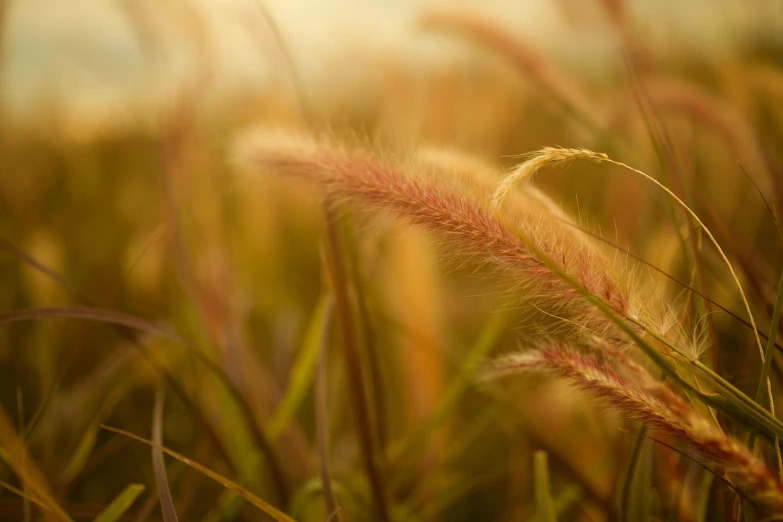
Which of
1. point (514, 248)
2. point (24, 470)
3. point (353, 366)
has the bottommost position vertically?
point (24, 470)

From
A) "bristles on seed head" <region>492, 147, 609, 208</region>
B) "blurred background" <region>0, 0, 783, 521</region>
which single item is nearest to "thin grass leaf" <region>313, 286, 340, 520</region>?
"blurred background" <region>0, 0, 783, 521</region>

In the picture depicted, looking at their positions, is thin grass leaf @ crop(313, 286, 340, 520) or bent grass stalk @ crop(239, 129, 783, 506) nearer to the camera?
bent grass stalk @ crop(239, 129, 783, 506)

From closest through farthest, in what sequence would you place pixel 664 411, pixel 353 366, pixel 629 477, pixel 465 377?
pixel 664 411
pixel 629 477
pixel 353 366
pixel 465 377

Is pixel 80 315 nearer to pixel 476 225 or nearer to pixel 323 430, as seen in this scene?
pixel 323 430

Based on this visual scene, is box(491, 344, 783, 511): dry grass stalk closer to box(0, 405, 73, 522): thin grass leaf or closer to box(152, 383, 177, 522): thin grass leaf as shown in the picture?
box(152, 383, 177, 522): thin grass leaf

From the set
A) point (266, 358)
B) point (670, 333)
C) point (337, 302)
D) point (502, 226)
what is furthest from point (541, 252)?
point (266, 358)

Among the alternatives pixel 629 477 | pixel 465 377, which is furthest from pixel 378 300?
pixel 629 477

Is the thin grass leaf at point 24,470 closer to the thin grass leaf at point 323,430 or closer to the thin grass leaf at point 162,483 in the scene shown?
the thin grass leaf at point 162,483
